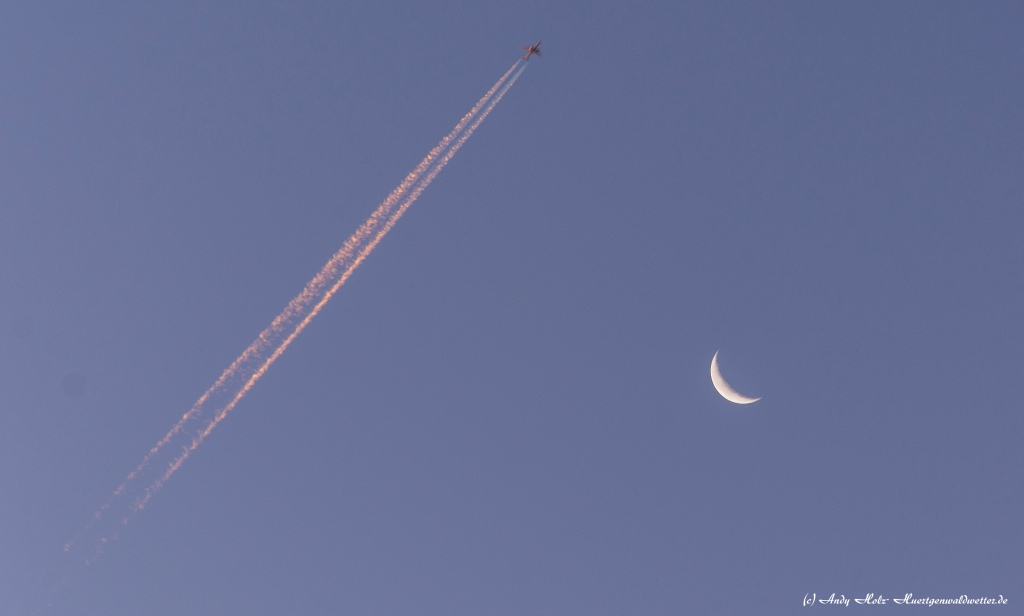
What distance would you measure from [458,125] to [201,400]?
31.3 meters

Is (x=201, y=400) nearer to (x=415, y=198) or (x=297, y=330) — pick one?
(x=297, y=330)

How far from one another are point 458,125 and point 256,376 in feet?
88.9

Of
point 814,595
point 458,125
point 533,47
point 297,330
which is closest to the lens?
point 814,595

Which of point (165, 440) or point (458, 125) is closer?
point (165, 440)

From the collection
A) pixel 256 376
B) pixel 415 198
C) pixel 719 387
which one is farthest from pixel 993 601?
pixel 256 376

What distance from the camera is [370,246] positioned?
47125 millimetres

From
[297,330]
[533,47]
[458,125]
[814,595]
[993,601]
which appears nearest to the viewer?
[993,601]

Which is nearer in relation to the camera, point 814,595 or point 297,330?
point 814,595

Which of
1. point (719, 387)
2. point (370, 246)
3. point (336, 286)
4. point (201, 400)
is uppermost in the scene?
point (719, 387)

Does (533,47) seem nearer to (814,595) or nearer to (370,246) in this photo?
(370,246)

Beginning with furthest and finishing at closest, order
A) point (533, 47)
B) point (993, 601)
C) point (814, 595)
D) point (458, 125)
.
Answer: point (533, 47) < point (458, 125) < point (814, 595) < point (993, 601)

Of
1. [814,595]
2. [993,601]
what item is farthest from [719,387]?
[993,601]

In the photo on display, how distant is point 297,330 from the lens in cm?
4597

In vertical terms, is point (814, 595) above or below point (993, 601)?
below
